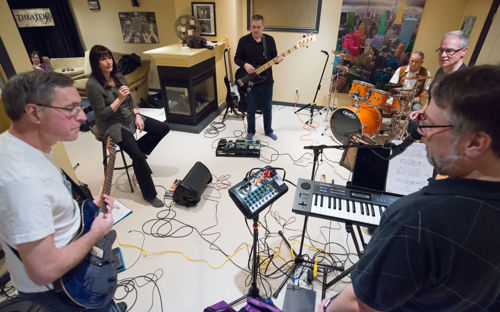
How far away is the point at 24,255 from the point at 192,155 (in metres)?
2.64

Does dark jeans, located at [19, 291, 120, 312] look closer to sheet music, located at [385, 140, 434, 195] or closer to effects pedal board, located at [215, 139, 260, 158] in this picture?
sheet music, located at [385, 140, 434, 195]

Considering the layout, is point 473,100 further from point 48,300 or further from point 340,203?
point 48,300

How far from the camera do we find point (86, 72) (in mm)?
5125

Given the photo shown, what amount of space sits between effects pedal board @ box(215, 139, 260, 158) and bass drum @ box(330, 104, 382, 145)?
4.02 ft

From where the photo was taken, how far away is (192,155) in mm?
3527

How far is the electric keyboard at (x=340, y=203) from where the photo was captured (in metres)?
A: 1.45

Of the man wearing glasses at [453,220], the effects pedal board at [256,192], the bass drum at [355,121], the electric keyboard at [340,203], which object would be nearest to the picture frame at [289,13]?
the bass drum at [355,121]

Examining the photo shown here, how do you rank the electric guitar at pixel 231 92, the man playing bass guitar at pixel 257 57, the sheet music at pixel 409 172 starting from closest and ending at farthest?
the sheet music at pixel 409 172 < the man playing bass guitar at pixel 257 57 < the electric guitar at pixel 231 92

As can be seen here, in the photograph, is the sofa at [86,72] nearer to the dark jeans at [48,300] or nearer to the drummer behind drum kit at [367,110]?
the drummer behind drum kit at [367,110]

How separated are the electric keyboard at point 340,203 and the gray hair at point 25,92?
1.32m

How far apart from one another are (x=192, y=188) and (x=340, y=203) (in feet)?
4.89

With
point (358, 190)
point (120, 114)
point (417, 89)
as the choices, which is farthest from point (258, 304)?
point (417, 89)

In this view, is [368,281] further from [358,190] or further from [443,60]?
[443,60]

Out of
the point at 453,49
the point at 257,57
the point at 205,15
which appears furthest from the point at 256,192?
the point at 205,15
